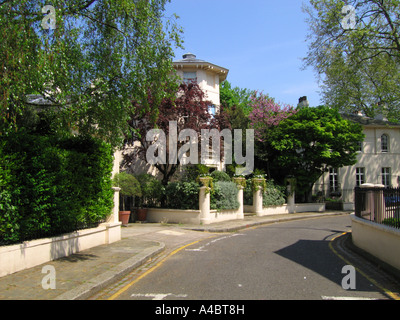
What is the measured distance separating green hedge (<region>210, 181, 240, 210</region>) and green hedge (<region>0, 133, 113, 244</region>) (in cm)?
868

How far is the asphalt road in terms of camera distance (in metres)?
5.94

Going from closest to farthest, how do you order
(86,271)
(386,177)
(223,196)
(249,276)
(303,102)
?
(249,276) < (86,271) < (223,196) < (386,177) < (303,102)

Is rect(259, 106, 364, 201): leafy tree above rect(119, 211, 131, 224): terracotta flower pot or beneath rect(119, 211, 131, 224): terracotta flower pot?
above

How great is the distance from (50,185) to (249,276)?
496cm

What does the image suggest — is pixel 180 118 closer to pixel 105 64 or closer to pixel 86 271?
pixel 105 64

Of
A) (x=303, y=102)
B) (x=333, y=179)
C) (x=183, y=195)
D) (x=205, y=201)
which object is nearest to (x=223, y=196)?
(x=205, y=201)

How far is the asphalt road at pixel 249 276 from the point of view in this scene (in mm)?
5941

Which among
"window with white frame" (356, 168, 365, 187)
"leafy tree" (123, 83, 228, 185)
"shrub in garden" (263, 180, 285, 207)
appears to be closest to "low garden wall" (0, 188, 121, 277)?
"leafy tree" (123, 83, 228, 185)

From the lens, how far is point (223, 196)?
1945 centimetres

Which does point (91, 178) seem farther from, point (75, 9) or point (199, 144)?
point (199, 144)

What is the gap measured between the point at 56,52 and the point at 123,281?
16.4 ft

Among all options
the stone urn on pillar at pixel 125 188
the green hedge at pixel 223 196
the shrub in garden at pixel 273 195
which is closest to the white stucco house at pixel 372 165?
the shrub in garden at pixel 273 195

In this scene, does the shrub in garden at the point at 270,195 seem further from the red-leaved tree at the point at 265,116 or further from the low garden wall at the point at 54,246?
the low garden wall at the point at 54,246

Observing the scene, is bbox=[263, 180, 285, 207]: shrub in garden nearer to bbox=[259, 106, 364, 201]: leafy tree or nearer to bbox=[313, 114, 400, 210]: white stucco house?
bbox=[259, 106, 364, 201]: leafy tree
